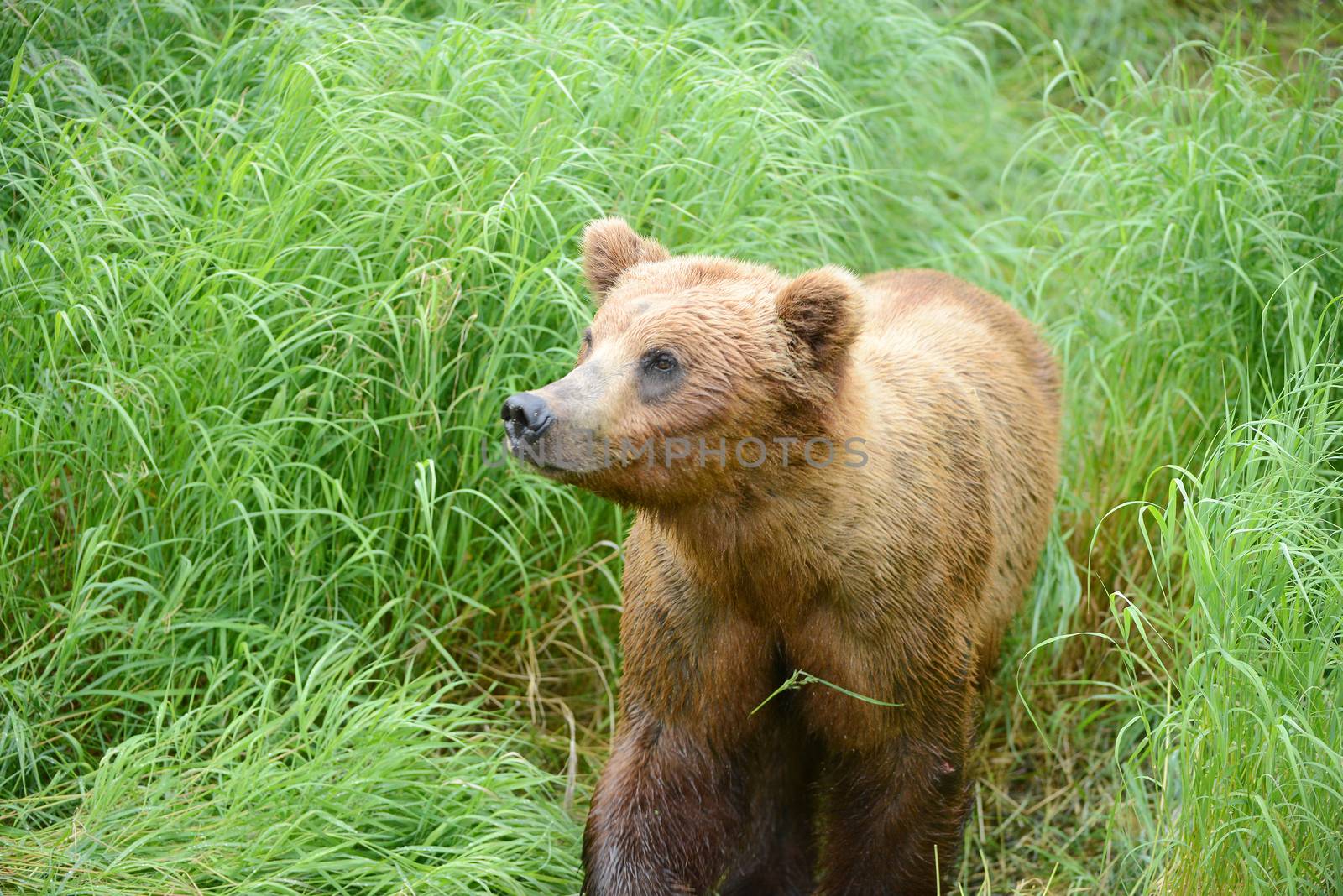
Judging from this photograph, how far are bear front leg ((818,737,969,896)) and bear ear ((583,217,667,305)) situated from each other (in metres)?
1.66

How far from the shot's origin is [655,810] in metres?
4.26

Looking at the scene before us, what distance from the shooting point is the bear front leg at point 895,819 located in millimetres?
4316

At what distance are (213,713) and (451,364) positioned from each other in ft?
5.00

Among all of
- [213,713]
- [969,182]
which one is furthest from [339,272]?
[969,182]

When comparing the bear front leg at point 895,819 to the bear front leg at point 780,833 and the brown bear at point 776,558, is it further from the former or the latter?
the bear front leg at point 780,833

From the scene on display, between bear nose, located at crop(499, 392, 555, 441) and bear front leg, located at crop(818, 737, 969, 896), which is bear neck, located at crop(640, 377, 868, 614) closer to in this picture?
bear nose, located at crop(499, 392, 555, 441)

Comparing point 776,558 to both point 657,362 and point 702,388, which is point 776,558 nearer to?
point 702,388

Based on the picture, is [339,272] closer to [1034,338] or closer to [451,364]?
[451,364]

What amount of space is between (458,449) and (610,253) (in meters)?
1.35

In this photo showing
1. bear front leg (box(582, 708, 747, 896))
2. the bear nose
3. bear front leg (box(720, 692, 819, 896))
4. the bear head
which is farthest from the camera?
bear front leg (box(720, 692, 819, 896))

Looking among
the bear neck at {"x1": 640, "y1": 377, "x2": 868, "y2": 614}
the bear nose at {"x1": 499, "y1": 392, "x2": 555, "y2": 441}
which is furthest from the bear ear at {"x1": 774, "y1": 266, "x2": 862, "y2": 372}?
the bear nose at {"x1": 499, "y1": 392, "x2": 555, "y2": 441}

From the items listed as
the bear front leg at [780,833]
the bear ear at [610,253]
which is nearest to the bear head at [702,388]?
the bear ear at [610,253]

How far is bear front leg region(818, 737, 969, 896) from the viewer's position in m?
4.32

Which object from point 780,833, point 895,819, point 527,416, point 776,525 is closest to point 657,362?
point 527,416
